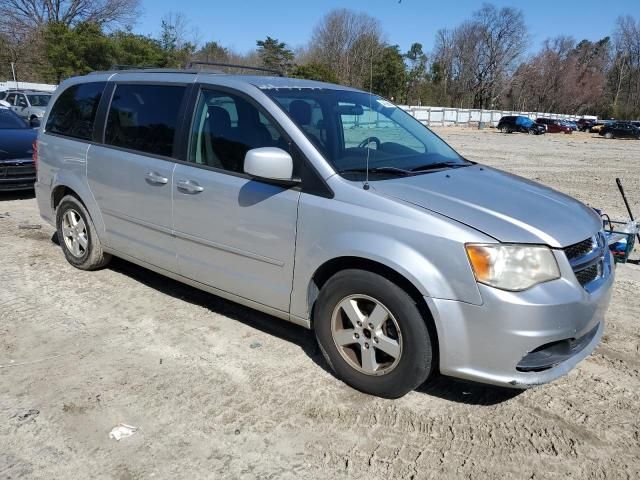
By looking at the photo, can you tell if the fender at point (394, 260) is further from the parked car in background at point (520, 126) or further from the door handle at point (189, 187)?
the parked car in background at point (520, 126)

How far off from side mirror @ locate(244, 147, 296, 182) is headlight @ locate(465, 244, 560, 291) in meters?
1.18

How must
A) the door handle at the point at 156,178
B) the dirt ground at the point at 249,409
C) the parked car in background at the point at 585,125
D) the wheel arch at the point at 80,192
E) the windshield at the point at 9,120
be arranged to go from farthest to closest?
the parked car in background at the point at 585,125
the windshield at the point at 9,120
the wheel arch at the point at 80,192
the door handle at the point at 156,178
the dirt ground at the point at 249,409

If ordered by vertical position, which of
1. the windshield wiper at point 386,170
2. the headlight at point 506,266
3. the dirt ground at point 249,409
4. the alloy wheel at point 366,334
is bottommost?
the dirt ground at point 249,409

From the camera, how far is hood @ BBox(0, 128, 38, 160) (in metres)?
8.72

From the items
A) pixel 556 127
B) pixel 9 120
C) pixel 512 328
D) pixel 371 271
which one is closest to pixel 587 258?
pixel 512 328

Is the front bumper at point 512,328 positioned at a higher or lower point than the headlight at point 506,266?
lower

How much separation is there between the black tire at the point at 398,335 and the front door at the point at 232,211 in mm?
350

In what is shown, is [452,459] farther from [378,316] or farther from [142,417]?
[142,417]

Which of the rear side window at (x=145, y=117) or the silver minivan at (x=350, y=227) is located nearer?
the silver minivan at (x=350, y=227)

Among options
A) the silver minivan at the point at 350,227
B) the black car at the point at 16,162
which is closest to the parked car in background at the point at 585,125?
the black car at the point at 16,162

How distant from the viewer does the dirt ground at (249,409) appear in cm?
272

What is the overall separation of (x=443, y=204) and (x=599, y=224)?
120 cm

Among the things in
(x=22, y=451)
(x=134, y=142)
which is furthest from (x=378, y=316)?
(x=134, y=142)

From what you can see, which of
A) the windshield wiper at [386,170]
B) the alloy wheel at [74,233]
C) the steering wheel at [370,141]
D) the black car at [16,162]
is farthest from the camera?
the black car at [16,162]
